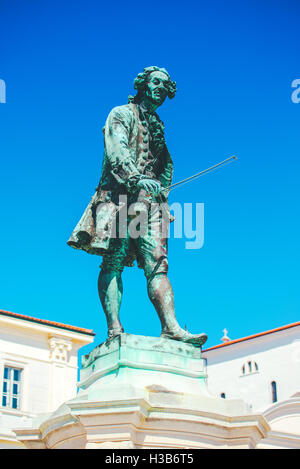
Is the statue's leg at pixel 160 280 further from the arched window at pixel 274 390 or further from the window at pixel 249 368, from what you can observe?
the window at pixel 249 368

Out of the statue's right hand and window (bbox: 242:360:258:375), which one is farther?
window (bbox: 242:360:258:375)

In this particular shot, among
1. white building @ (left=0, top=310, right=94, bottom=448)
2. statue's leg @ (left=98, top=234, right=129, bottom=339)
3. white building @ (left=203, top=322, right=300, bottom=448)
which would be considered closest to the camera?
statue's leg @ (left=98, top=234, right=129, bottom=339)

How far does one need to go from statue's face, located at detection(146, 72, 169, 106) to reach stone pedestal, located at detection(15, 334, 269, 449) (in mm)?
2577

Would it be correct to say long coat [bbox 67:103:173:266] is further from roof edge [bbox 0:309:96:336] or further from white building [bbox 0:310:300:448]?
roof edge [bbox 0:309:96:336]

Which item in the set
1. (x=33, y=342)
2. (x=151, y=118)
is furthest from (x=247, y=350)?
(x=151, y=118)

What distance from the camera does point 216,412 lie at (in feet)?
18.1

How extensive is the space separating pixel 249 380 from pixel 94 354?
1384 inches

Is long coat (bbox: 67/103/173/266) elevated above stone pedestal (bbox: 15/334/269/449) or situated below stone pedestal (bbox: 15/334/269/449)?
above

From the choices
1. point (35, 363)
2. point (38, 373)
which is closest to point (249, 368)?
point (38, 373)

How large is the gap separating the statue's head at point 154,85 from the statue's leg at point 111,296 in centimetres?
188

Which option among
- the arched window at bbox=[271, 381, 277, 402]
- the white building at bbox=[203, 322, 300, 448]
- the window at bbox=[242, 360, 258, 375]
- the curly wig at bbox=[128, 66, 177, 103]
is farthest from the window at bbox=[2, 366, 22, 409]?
the curly wig at bbox=[128, 66, 177, 103]

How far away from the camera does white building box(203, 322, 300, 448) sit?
37.4 meters
